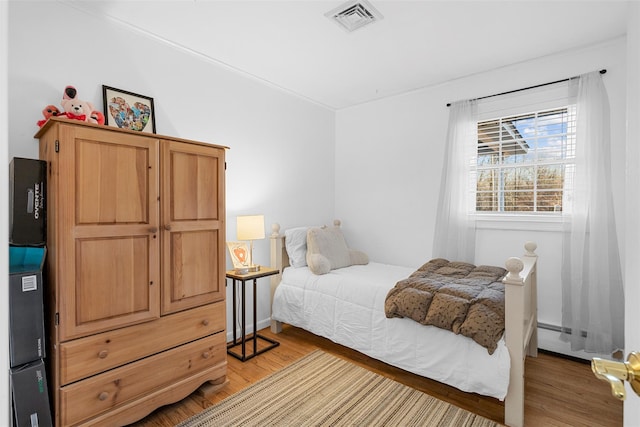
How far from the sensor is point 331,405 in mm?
2037

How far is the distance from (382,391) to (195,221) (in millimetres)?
1733

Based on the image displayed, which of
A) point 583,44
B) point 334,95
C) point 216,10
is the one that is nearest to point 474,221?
point 583,44

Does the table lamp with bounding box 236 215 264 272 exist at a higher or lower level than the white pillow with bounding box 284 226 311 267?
higher

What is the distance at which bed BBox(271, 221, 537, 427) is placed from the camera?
1828 mm

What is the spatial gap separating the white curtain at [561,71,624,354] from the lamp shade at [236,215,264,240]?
262 centimetres

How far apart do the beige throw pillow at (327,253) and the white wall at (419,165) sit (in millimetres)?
584

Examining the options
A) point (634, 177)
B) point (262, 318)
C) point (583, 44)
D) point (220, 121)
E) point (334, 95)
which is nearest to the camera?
point (634, 177)

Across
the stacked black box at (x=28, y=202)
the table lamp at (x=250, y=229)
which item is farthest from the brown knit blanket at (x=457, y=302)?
the stacked black box at (x=28, y=202)

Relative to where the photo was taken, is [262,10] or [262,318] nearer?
[262,10]

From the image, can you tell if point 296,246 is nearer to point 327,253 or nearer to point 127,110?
point 327,253

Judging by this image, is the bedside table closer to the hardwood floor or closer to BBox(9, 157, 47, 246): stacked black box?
the hardwood floor

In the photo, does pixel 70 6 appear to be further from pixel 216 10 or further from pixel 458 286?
pixel 458 286

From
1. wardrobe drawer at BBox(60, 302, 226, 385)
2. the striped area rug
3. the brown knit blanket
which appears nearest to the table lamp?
wardrobe drawer at BBox(60, 302, 226, 385)

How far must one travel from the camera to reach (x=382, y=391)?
219cm
